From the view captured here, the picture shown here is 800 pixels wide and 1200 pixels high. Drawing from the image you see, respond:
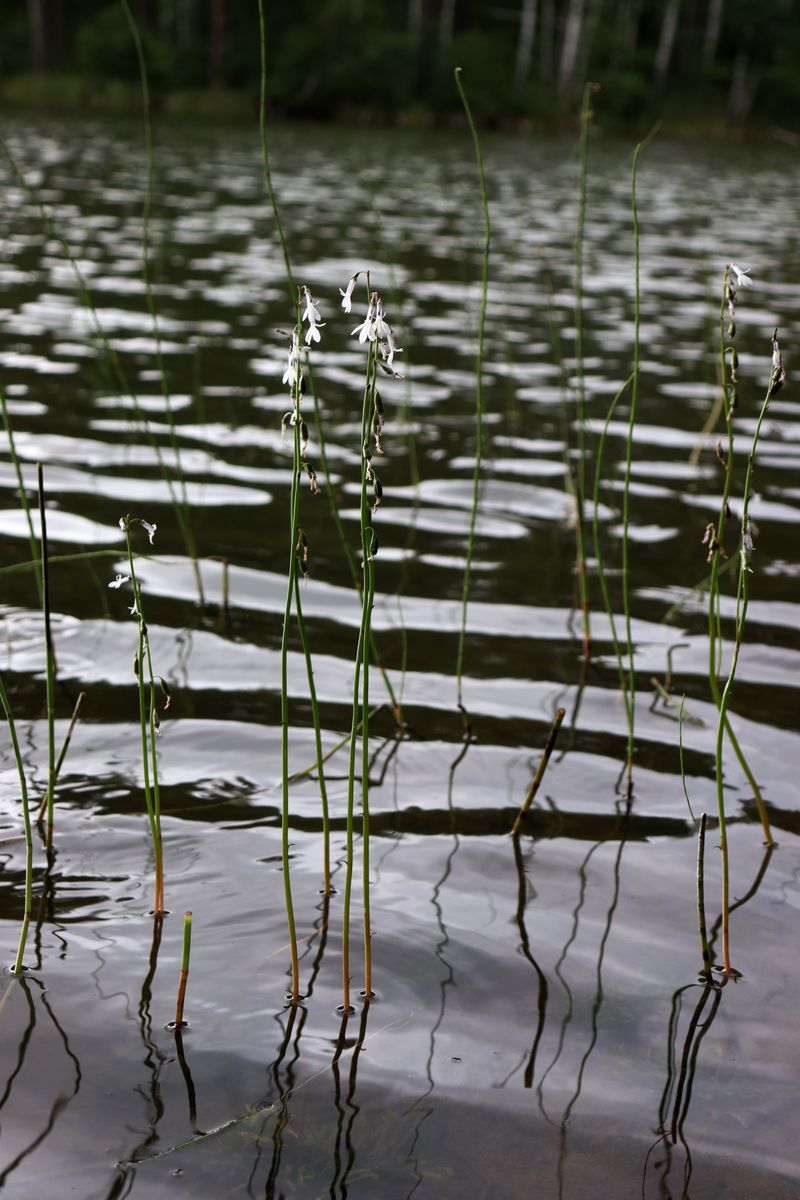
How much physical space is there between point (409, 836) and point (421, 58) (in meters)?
36.5

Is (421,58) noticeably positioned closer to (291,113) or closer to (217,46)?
(291,113)

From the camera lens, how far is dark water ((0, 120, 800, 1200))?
5.29 feet

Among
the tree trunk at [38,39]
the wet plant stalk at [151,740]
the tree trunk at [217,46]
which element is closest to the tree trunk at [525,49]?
the tree trunk at [217,46]

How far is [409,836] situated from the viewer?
238 cm

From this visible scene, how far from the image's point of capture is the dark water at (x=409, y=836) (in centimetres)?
161

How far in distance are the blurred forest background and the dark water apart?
92.6ft

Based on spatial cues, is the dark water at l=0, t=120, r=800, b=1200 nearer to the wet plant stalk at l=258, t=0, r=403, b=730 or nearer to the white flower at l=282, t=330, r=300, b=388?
the wet plant stalk at l=258, t=0, r=403, b=730

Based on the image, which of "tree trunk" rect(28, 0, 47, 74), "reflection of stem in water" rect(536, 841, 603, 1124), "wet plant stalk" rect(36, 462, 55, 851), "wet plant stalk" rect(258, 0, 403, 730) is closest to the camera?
"reflection of stem in water" rect(536, 841, 603, 1124)

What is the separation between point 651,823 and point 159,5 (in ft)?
136

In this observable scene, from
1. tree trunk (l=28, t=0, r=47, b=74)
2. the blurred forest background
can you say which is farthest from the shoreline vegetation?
tree trunk (l=28, t=0, r=47, b=74)

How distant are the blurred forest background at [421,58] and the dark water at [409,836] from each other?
92.6 feet

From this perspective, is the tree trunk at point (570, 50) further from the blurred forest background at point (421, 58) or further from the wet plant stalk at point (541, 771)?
the wet plant stalk at point (541, 771)

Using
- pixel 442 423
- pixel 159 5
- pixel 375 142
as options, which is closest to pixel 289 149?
pixel 375 142

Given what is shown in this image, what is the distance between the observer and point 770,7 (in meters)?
39.5
